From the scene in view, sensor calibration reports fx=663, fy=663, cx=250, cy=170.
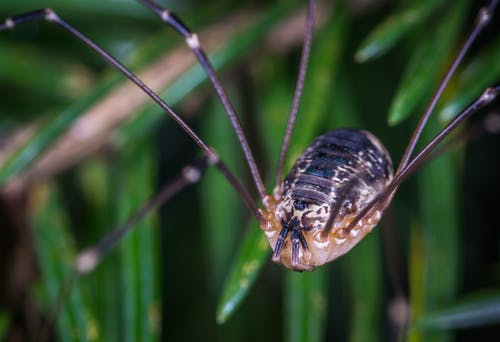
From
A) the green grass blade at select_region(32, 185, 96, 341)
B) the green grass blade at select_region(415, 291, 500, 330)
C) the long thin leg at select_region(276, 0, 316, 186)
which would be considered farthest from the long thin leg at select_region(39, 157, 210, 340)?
the green grass blade at select_region(415, 291, 500, 330)

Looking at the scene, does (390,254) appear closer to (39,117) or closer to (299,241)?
(299,241)

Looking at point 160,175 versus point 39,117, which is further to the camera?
point 160,175

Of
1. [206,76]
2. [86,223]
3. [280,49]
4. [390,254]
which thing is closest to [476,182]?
[390,254]

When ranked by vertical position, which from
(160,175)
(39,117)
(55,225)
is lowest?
(160,175)

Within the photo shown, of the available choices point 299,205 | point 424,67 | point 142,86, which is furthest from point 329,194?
point 142,86

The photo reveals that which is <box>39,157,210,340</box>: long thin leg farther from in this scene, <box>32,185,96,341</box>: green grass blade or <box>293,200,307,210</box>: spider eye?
<box>293,200,307,210</box>: spider eye

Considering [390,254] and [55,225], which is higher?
[55,225]

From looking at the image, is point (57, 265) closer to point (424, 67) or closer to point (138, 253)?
point (138, 253)
